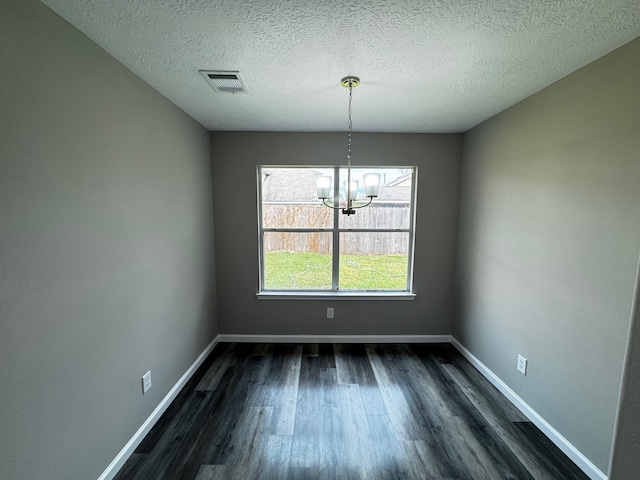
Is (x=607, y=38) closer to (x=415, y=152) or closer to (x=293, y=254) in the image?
(x=415, y=152)

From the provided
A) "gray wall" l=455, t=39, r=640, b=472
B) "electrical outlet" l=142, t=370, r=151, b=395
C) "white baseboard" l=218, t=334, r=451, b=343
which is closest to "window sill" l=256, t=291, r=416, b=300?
"white baseboard" l=218, t=334, r=451, b=343

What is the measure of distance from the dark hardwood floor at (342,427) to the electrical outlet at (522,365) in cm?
33

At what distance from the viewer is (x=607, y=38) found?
1.36 meters

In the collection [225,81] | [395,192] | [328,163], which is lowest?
[395,192]

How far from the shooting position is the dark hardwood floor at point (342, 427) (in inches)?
63.8

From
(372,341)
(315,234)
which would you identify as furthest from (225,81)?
(372,341)

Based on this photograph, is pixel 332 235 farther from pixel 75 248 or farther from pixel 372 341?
pixel 75 248

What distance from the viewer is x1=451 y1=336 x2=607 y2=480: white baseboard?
5.20ft

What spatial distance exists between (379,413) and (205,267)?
215 cm

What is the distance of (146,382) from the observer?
1.87 meters

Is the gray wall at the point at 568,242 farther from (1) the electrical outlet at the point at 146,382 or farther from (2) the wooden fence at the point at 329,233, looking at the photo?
(1) the electrical outlet at the point at 146,382

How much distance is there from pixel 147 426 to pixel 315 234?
7.36 ft

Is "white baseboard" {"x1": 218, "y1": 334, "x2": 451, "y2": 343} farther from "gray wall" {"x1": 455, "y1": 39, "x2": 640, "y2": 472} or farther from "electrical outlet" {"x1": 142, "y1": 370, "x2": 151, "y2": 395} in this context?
"electrical outlet" {"x1": 142, "y1": 370, "x2": 151, "y2": 395}

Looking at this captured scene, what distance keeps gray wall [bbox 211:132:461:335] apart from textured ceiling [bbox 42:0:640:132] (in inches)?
31.2
